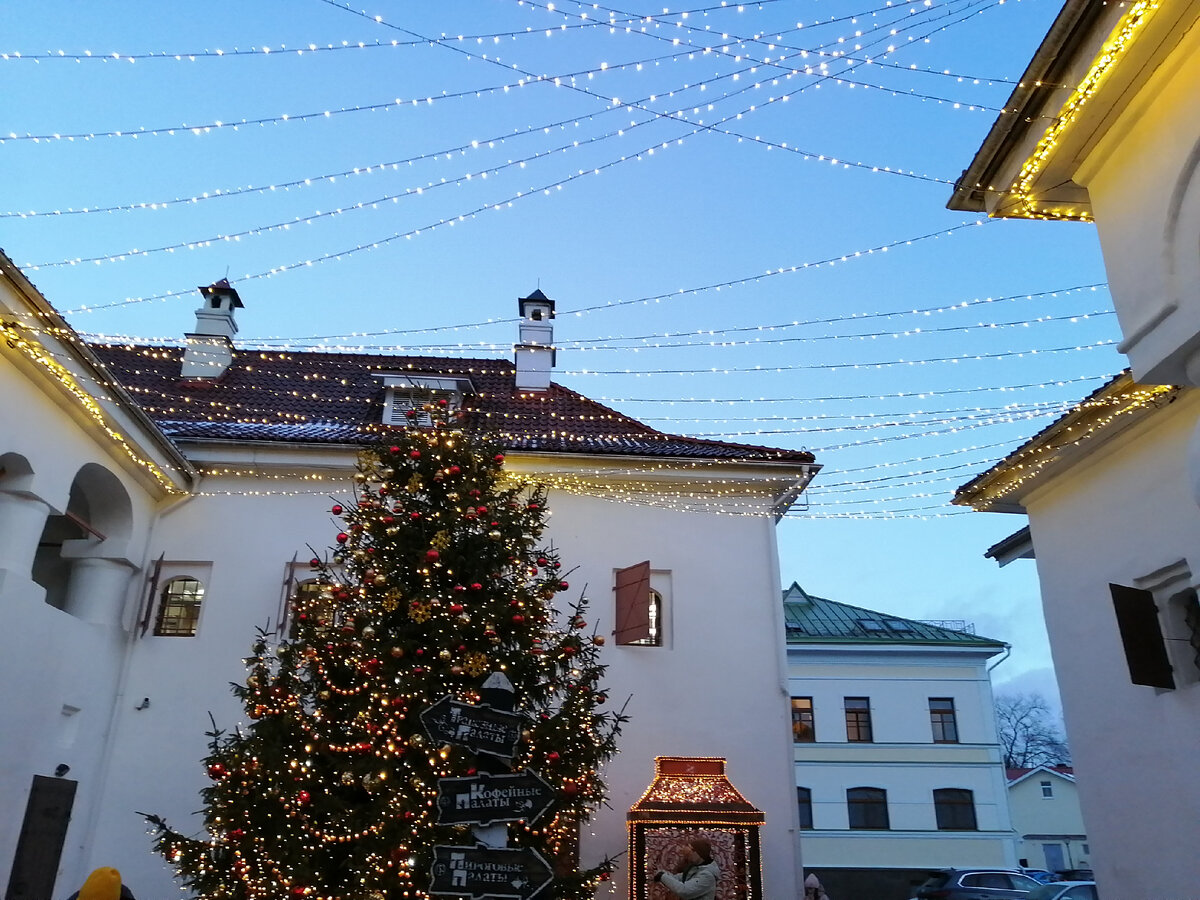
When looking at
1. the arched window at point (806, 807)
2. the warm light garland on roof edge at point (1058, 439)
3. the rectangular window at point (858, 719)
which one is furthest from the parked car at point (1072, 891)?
the rectangular window at point (858, 719)

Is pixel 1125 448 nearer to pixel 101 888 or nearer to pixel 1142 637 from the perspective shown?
pixel 1142 637

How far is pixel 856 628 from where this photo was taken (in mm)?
26422

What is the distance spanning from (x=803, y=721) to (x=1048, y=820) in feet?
74.3

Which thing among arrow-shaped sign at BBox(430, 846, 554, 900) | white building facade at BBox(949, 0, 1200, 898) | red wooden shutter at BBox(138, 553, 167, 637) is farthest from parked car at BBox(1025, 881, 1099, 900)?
red wooden shutter at BBox(138, 553, 167, 637)

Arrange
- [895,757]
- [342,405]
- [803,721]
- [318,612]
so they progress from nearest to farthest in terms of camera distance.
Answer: [318,612]
[342,405]
[895,757]
[803,721]

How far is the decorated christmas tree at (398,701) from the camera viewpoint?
744 centimetres

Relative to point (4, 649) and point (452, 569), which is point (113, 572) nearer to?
point (4, 649)

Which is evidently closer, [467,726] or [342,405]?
[467,726]

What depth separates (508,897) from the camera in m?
4.93

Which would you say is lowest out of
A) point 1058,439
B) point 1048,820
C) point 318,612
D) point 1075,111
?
point 1048,820

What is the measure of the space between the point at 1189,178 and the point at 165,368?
1553cm

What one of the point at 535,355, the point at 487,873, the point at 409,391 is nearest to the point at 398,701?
the point at 487,873

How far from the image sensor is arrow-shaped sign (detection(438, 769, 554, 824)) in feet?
16.7

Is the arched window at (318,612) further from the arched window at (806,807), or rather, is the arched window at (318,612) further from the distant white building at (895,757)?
the arched window at (806,807)
